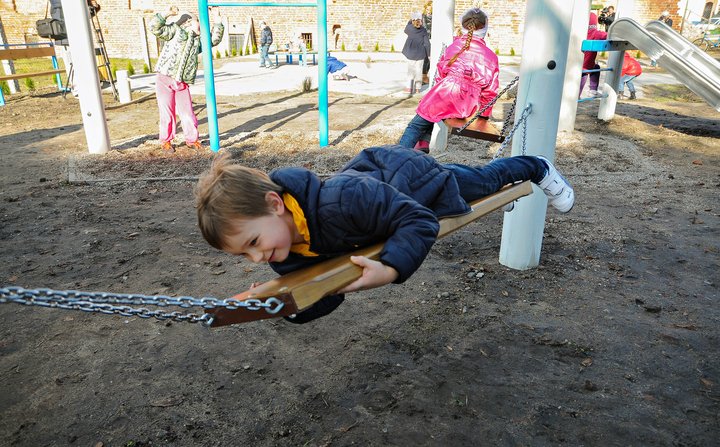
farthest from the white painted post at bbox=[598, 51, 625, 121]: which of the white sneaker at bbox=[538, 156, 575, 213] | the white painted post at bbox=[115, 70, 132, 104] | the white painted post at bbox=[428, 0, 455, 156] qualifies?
the white painted post at bbox=[115, 70, 132, 104]

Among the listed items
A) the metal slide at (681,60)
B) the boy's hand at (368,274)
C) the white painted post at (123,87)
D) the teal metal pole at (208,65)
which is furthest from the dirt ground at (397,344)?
the white painted post at (123,87)

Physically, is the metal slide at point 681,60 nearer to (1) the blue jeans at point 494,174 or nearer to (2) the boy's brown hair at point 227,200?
(1) the blue jeans at point 494,174

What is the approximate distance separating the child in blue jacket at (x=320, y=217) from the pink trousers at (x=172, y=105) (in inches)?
217

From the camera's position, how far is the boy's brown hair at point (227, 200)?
1732 mm

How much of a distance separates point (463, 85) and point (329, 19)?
20.3m

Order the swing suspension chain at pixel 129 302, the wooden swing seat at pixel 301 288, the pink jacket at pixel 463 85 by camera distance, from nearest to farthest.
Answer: the swing suspension chain at pixel 129 302 → the wooden swing seat at pixel 301 288 → the pink jacket at pixel 463 85

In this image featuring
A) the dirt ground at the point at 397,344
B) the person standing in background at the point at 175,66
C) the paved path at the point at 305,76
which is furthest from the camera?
the paved path at the point at 305,76

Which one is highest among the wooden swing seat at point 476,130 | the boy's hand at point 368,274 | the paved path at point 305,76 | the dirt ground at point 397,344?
the boy's hand at point 368,274

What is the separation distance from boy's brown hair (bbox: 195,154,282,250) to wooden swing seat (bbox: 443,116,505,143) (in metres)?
2.79

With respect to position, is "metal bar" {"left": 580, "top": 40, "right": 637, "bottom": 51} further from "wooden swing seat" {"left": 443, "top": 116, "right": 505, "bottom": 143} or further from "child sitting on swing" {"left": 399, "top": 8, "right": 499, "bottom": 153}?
"wooden swing seat" {"left": 443, "top": 116, "right": 505, "bottom": 143}

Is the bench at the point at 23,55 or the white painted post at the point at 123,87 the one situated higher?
the bench at the point at 23,55

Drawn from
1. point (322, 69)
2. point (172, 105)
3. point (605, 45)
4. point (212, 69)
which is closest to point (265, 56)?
point (172, 105)

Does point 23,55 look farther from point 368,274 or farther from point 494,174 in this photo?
point 368,274

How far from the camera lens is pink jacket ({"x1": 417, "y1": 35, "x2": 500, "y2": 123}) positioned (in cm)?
461
